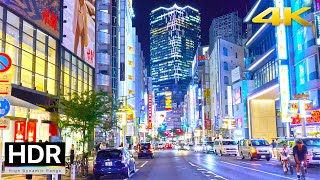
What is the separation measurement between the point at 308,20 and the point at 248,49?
32.6m

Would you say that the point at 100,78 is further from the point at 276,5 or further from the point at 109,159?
the point at 109,159

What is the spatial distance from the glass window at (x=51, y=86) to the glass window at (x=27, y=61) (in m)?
4.00

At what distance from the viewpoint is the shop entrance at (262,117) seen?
68.9 metres

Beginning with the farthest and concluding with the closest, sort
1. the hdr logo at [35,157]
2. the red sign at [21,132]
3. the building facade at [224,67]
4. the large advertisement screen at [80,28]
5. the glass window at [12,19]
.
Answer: the building facade at [224,67]
the large advertisement screen at [80,28]
the red sign at [21,132]
the glass window at [12,19]
the hdr logo at [35,157]

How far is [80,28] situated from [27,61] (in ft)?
44.4

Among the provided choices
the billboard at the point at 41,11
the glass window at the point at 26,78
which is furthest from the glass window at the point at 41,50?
the glass window at the point at 26,78

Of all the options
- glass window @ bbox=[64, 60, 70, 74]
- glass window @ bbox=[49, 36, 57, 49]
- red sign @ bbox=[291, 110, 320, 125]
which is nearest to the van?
red sign @ bbox=[291, 110, 320, 125]

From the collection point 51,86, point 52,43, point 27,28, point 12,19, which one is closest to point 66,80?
point 51,86

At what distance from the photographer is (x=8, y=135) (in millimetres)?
31859

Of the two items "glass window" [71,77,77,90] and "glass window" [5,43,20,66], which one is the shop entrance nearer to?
"glass window" [71,77,77,90]

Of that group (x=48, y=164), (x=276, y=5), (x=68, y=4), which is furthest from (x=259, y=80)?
(x=48, y=164)

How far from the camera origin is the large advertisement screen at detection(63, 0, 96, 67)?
1577 inches

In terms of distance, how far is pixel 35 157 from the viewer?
7.94 metres

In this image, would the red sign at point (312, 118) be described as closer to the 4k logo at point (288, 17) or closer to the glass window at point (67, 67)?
the 4k logo at point (288, 17)
